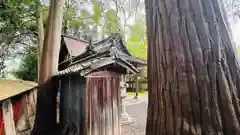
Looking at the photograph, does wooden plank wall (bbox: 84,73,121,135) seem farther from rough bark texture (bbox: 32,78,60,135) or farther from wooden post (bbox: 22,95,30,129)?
wooden post (bbox: 22,95,30,129)

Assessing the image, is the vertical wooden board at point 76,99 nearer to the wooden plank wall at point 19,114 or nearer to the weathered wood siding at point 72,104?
the weathered wood siding at point 72,104

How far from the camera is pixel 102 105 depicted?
5.61 m

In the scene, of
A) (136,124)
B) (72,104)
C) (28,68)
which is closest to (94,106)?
(72,104)

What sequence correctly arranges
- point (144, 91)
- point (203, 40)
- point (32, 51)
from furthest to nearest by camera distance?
point (144, 91) < point (32, 51) < point (203, 40)

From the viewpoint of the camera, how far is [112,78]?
5.96m

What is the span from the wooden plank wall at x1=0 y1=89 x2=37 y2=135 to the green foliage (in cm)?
569

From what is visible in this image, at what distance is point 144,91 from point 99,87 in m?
14.6

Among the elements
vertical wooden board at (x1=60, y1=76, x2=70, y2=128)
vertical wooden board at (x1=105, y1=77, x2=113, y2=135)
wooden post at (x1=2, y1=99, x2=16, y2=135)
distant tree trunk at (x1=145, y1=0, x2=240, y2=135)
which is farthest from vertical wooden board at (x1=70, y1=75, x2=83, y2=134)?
distant tree trunk at (x1=145, y1=0, x2=240, y2=135)

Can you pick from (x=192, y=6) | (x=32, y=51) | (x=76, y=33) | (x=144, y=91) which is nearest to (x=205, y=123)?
(x=192, y=6)

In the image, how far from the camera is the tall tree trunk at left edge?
23.4ft

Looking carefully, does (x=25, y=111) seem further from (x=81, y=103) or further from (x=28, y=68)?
(x=28, y=68)

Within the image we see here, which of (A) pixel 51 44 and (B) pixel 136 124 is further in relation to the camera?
(B) pixel 136 124

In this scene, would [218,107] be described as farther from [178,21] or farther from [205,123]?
[178,21]

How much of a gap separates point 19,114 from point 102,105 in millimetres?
4351
